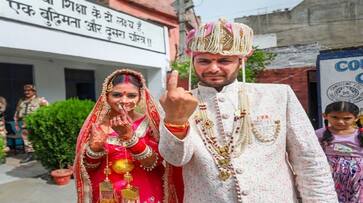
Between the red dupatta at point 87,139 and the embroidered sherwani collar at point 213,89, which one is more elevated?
the embroidered sherwani collar at point 213,89

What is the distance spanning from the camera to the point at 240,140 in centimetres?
134

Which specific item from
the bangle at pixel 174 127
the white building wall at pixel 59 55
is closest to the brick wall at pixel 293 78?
the white building wall at pixel 59 55

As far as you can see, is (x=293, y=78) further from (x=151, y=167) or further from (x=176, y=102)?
(x=176, y=102)

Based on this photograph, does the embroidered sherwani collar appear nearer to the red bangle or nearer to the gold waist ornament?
the red bangle

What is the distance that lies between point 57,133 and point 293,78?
22.3 ft

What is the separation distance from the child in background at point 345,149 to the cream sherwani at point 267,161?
1340 mm

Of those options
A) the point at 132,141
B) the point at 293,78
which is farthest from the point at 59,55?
the point at 293,78

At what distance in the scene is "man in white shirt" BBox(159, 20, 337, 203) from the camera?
4.25ft

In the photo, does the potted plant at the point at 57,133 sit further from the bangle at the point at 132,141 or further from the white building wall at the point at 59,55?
the bangle at the point at 132,141

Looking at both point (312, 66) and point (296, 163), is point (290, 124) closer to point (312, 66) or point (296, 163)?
point (296, 163)

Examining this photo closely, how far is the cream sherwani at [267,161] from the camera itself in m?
1.29

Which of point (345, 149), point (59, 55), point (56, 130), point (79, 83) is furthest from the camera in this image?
point (79, 83)

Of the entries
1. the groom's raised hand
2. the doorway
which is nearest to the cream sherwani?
the groom's raised hand

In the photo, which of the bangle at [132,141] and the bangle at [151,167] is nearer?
the bangle at [132,141]
